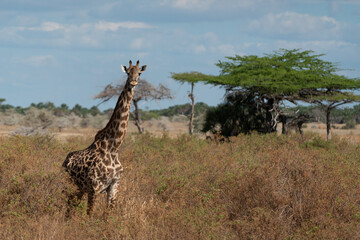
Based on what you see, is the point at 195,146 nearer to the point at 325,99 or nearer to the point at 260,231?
the point at 260,231

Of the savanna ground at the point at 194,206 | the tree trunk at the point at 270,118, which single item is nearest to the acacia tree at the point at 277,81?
the tree trunk at the point at 270,118

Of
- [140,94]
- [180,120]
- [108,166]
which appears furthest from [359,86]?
[180,120]

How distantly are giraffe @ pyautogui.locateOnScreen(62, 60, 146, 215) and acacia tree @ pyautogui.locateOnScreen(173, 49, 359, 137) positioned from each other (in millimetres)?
20416

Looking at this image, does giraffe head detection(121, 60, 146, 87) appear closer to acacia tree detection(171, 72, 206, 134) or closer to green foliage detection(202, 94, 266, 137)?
green foliage detection(202, 94, 266, 137)

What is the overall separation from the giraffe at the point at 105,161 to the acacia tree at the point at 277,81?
20.4 meters

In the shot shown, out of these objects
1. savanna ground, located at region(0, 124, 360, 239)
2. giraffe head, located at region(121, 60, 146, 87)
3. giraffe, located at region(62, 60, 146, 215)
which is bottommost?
savanna ground, located at region(0, 124, 360, 239)

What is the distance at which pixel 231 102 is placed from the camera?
30.9 metres

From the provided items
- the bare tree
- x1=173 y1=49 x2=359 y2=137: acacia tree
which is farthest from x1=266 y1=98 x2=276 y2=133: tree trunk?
the bare tree

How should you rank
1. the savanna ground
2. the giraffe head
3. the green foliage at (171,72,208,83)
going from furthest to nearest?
the green foliage at (171,72,208,83) < the giraffe head < the savanna ground

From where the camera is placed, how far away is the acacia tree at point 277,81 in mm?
28969

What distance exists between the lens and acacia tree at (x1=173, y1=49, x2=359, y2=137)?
29.0 metres

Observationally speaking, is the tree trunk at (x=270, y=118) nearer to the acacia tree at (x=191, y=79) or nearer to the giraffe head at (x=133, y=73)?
the acacia tree at (x=191, y=79)

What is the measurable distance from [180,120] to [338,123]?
28.5m

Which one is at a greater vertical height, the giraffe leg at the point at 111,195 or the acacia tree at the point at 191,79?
the acacia tree at the point at 191,79
